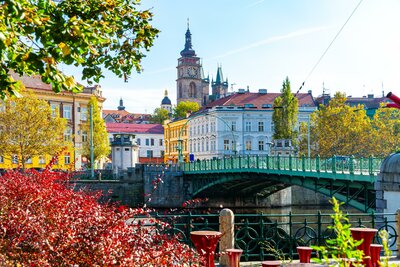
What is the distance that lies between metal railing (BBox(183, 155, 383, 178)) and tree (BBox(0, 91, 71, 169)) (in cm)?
1272

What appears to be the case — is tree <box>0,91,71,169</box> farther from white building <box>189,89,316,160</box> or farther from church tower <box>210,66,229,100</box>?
church tower <box>210,66,229,100</box>

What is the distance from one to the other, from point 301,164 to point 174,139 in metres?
61.7

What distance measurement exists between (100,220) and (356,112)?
→ 50356mm

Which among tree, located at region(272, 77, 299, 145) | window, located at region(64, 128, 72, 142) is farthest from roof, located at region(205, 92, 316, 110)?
window, located at region(64, 128, 72, 142)

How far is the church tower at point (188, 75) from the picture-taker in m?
135

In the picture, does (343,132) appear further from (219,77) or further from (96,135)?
(219,77)

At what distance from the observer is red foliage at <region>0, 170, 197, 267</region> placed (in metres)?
5.49

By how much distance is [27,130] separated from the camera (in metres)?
45.7

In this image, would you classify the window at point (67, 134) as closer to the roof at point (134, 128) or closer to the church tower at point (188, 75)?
the roof at point (134, 128)

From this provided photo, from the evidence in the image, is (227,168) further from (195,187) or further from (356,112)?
(356,112)

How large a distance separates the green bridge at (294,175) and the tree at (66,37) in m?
12.8

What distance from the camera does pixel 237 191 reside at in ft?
151

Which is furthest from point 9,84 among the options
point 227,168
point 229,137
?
point 229,137

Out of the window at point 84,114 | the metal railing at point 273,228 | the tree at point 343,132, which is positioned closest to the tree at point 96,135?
the window at point 84,114
